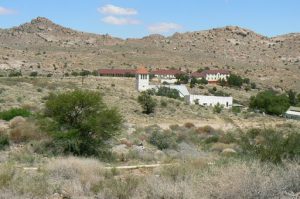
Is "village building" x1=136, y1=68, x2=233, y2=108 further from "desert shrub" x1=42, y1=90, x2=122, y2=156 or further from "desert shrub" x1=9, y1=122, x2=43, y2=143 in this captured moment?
"desert shrub" x1=42, y1=90, x2=122, y2=156

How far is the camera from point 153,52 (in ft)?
509

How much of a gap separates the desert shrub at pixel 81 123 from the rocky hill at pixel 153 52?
83099 mm

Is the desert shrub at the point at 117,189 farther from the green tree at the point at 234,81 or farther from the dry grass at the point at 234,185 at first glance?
the green tree at the point at 234,81

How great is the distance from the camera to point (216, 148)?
29.1 meters

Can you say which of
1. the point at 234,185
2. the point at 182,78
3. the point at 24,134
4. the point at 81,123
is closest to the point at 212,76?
the point at 182,78

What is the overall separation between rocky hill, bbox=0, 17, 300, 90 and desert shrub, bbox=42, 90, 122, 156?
273 ft

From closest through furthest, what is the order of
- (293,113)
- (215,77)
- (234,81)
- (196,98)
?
1. (293,113)
2. (196,98)
3. (234,81)
4. (215,77)

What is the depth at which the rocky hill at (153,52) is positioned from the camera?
403ft

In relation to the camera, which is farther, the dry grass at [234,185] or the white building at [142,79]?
the white building at [142,79]

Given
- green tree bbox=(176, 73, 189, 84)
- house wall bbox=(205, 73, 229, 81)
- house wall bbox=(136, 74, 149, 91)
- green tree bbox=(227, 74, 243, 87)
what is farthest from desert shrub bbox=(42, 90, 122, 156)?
house wall bbox=(205, 73, 229, 81)

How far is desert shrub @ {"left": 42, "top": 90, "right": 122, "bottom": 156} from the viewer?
22.4 meters

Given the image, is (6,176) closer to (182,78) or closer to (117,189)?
(117,189)

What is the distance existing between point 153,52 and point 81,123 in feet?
434

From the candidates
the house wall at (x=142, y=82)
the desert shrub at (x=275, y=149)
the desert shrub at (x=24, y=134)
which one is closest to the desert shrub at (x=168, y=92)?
the house wall at (x=142, y=82)
